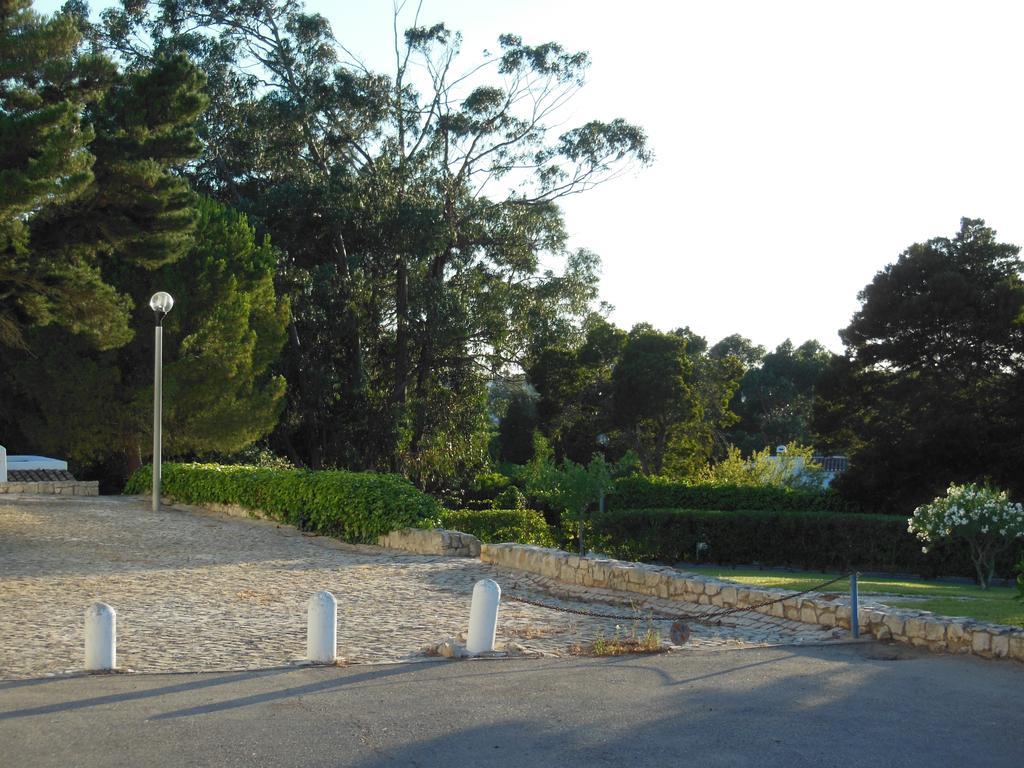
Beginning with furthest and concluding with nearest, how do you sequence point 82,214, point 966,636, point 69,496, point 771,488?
1. point 771,488
2. point 69,496
3. point 82,214
4. point 966,636

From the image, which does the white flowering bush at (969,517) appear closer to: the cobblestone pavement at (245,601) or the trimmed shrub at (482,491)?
the cobblestone pavement at (245,601)

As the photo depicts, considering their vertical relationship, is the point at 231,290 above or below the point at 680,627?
above

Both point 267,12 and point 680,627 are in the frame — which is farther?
point 267,12

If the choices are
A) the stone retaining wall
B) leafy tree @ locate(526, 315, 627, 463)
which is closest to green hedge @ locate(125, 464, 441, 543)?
the stone retaining wall

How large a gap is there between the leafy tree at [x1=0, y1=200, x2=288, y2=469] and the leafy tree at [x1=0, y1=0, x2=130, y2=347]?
28.1 feet

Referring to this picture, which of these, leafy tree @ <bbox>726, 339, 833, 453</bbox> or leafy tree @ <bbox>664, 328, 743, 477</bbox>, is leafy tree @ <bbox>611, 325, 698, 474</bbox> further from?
leafy tree @ <bbox>726, 339, 833, 453</bbox>

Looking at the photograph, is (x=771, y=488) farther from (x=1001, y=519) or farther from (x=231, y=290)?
(x=231, y=290)

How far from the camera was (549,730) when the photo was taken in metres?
6.18

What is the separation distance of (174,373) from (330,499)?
11.5 meters

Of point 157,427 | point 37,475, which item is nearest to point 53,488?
point 37,475

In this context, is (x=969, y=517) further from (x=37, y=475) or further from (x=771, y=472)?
(x=37, y=475)

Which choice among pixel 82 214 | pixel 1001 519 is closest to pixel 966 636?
pixel 1001 519

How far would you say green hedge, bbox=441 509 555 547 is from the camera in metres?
28.7

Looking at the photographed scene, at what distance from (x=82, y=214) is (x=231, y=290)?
973 centimetres
